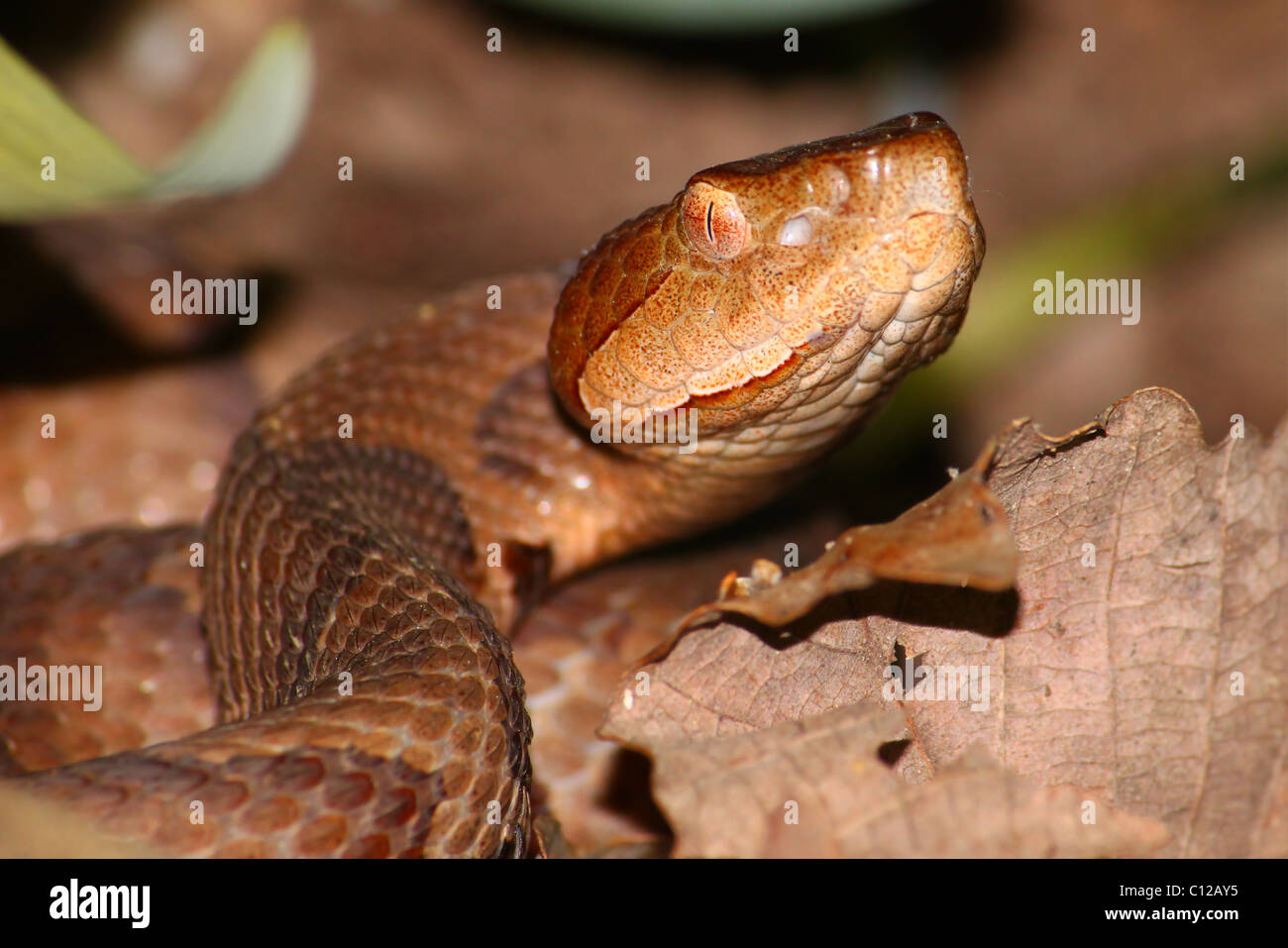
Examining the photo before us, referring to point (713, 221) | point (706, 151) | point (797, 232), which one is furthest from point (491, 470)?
point (706, 151)

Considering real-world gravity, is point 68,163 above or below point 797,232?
above

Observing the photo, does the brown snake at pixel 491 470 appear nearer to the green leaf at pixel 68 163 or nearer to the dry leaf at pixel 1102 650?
the dry leaf at pixel 1102 650

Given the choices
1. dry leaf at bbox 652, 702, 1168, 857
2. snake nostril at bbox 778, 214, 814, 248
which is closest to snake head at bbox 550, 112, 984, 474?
snake nostril at bbox 778, 214, 814, 248

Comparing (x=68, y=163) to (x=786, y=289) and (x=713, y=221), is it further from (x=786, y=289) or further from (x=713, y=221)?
(x=786, y=289)

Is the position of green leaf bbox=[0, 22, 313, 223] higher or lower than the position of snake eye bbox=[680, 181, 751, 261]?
higher

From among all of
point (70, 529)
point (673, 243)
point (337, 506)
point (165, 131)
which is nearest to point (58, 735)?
point (337, 506)

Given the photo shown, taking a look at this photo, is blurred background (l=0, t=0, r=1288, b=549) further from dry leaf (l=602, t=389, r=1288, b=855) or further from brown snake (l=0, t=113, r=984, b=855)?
dry leaf (l=602, t=389, r=1288, b=855)

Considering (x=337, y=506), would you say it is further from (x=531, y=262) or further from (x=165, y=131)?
(x=165, y=131)

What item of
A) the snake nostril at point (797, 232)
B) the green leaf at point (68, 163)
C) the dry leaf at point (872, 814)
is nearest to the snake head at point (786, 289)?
the snake nostril at point (797, 232)
